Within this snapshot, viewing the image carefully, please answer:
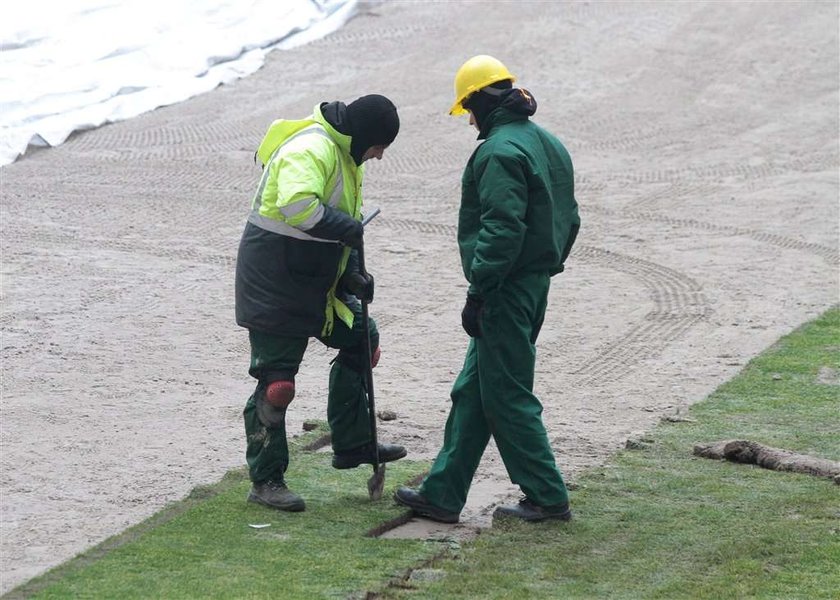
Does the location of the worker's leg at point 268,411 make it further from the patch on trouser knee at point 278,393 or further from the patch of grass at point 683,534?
the patch of grass at point 683,534

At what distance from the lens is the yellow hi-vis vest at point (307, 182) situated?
5.68m

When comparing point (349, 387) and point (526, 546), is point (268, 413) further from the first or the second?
point (526, 546)

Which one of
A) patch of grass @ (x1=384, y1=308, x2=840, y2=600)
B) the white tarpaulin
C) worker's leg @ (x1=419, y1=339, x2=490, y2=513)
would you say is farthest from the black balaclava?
the white tarpaulin

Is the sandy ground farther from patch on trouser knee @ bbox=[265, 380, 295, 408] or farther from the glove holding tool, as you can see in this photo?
patch on trouser knee @ bbox=[265, 380, 295, 408]

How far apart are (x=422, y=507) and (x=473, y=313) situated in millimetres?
881

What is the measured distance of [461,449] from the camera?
19.8ft

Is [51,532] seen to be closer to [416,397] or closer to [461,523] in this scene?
[461,523]

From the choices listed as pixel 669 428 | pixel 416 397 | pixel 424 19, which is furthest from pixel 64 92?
pixel 669 428

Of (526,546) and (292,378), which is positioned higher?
(292,378)

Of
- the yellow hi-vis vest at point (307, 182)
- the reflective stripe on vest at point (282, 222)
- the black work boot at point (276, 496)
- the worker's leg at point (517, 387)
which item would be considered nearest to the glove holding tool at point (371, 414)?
the yellow hi-vis vest at point (307, 182)

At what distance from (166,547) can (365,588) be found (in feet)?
2.84

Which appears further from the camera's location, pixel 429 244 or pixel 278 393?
pixel 429 244

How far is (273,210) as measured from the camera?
5.85m

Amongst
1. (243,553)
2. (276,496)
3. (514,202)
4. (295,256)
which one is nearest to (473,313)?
(514,202)
